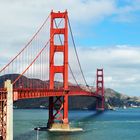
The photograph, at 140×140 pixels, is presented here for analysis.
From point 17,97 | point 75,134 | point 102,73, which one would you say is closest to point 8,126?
point 17,97

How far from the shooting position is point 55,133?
221 feet

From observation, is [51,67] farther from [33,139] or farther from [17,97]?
[17,97]

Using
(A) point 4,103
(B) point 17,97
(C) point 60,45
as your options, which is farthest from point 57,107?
(A) point 4,103

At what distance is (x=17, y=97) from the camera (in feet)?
160

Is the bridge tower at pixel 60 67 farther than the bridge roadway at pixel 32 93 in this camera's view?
Yes

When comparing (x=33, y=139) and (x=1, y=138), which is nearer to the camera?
(x=1, y=138)

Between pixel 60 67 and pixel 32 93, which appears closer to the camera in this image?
pixel 32 93

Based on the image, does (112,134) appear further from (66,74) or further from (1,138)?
(1,138)

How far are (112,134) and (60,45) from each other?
15.4m

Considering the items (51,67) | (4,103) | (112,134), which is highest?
(51,67)

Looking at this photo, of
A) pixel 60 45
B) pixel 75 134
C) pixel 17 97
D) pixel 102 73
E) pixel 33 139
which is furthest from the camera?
pixel 102 73

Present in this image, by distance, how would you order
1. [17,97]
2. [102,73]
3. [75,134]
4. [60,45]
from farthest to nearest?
[102,73], [60,45], [75,134], [17,97]

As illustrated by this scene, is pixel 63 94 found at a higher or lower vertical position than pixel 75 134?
higher

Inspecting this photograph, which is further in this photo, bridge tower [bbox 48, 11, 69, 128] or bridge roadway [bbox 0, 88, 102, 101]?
bridge tower [bbox 48, 11, 69, 128]
